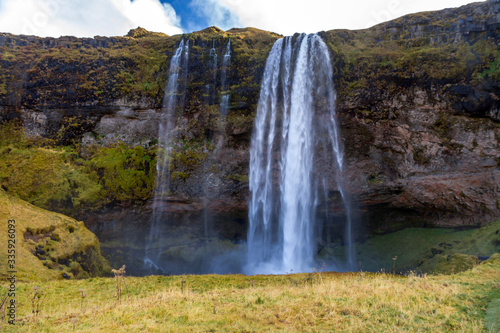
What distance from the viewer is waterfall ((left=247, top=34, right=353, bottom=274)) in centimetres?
2694

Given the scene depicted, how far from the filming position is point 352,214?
97.9ft

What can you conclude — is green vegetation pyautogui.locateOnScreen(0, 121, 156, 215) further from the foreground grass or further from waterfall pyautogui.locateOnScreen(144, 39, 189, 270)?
the foreground grass

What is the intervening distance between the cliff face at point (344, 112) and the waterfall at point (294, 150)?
1.01 meters

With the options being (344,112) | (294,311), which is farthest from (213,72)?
(294,311)

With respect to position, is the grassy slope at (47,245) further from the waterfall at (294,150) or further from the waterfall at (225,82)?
the waterfall at (225,82)

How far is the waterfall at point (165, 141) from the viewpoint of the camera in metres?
28.8

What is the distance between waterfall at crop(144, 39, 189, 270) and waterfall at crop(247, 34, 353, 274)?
27.9 feet

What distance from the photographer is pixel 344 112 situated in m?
26.8

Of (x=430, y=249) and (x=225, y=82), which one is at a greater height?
(x=225, y=82)

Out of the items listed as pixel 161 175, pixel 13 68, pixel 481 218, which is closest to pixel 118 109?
pixel 161 175

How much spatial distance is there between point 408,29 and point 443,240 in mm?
19903

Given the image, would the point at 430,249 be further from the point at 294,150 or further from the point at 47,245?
the point at 47,245

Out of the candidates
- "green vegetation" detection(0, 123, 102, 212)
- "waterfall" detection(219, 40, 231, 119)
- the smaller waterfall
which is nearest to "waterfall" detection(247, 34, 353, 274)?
"waterfall" detection(219, 40, 231, 119)

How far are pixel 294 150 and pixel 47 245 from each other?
790 inches
